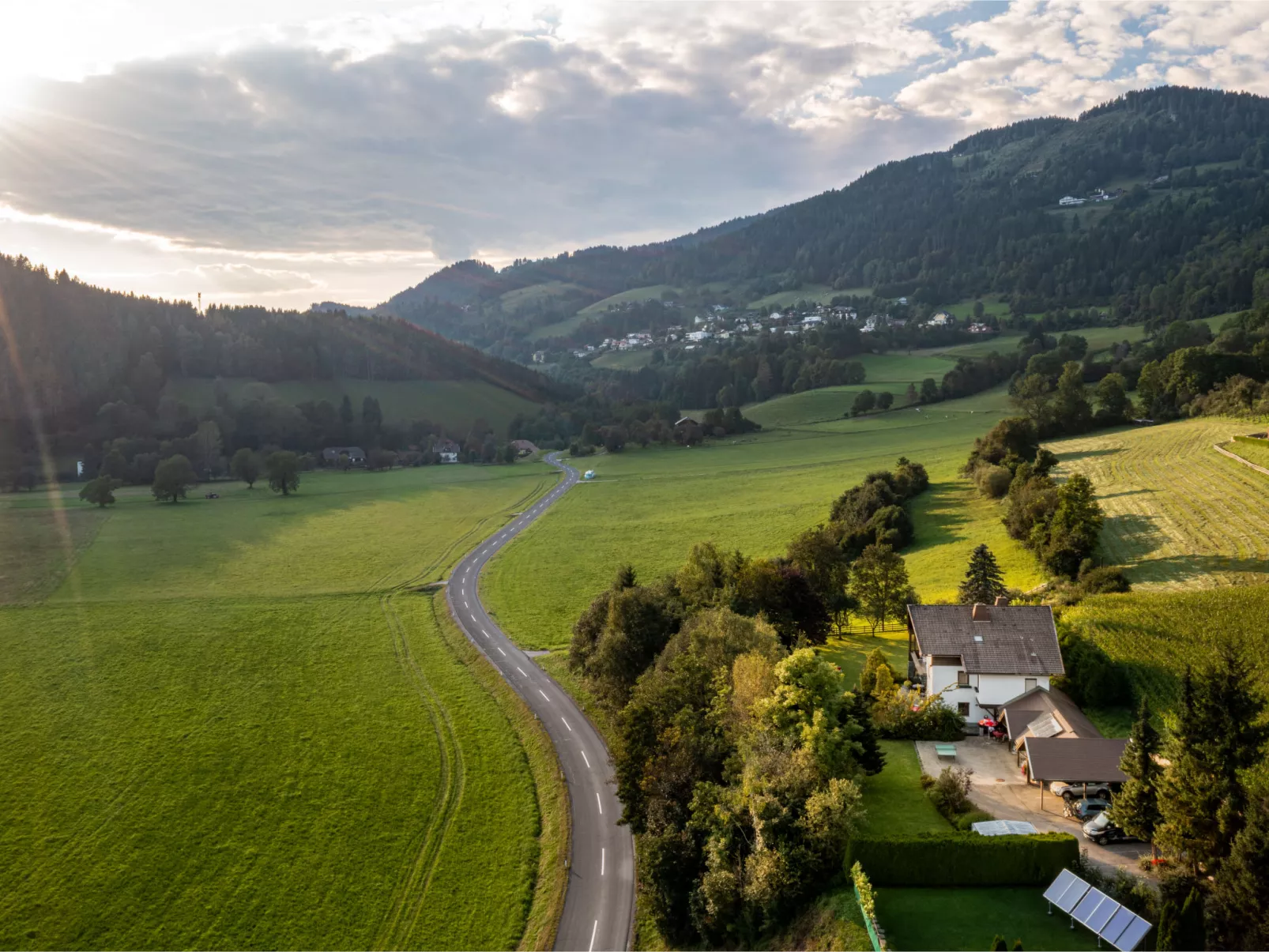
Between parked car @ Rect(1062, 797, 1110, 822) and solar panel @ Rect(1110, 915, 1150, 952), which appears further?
parked car @ Rect(1062, 797, 1110, 822)

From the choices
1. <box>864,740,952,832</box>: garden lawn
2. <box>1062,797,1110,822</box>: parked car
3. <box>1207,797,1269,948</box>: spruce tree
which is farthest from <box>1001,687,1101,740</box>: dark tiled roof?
<box>1207,797,1269,948</box>: spruce tree

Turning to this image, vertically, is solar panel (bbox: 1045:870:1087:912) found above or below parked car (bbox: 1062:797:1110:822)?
above

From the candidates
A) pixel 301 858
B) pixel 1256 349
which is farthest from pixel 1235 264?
pixel 301 858

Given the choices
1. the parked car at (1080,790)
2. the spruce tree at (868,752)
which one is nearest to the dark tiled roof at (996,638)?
the parked car at (1080,790)

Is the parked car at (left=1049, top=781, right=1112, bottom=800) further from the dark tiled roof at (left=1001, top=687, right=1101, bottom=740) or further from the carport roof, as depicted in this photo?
the dark tiled roof at (left=1001, top=687, right=1101, bottom=740)

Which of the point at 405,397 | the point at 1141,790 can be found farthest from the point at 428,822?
the point at 405,397

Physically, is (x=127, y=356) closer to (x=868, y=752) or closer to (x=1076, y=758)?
(x=868, y=752)
